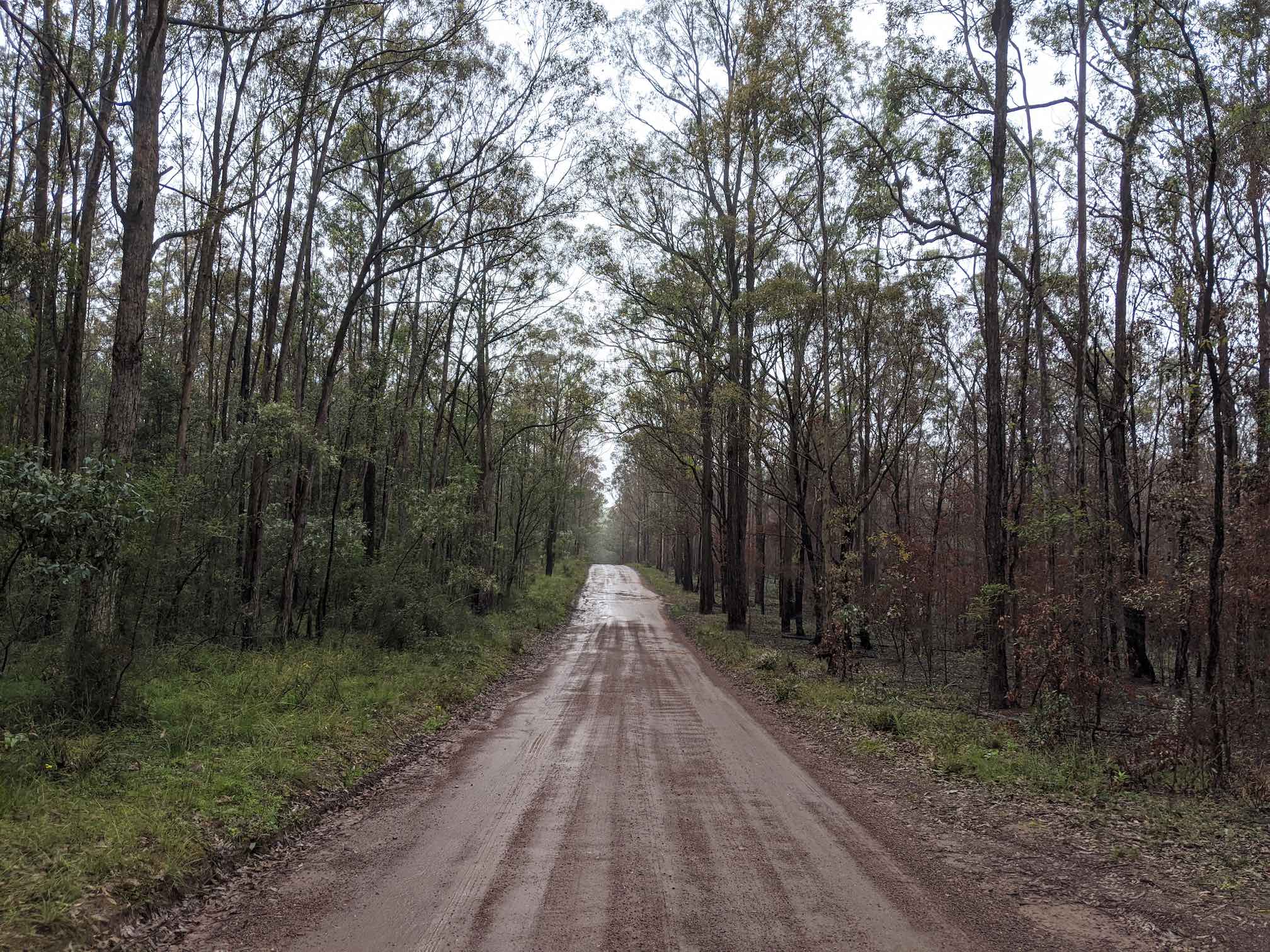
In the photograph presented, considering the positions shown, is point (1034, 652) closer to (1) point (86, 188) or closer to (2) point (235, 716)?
(2) point (235, 716)

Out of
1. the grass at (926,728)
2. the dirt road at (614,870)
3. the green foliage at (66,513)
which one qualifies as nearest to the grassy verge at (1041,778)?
the grass at (926,728)

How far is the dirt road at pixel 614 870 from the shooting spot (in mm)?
4285

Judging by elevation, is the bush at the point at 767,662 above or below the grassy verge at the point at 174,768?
below

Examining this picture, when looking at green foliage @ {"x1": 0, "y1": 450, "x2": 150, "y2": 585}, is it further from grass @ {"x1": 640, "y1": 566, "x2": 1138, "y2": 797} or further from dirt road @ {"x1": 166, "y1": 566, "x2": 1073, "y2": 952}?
grass @ {"x1": 640, "y1": 566, "x2": 1138, "y2": 797}

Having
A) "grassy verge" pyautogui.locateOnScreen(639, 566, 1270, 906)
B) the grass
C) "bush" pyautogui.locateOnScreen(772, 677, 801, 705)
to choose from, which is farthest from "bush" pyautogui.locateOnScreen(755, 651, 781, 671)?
"bush" pyautogui.locateOnScreen(772, 677, 801, 705)

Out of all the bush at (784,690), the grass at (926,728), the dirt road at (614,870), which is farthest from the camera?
the bush at (784,690)

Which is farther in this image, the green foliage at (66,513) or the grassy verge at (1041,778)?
the green foliage at (66,513)

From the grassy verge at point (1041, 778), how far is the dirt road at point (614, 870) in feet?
5.44

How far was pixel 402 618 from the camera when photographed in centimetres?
1576

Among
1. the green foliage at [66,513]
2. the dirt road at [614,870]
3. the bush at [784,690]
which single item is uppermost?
Result: the green foliage at [66,513]

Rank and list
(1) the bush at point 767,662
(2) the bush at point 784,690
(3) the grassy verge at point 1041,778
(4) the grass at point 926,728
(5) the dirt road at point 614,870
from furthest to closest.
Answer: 1. (1) the bush at point 767,662
2. (2) the bush at point 784,690
3. (4) the grass at point 926,728
4. (3) the grassy verge at point 1041,778
5. (5) the dirt road at point 614,870

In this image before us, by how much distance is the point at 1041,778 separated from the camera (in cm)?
793

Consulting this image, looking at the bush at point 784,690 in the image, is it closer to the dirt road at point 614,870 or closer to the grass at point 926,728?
the grass at point 926,728

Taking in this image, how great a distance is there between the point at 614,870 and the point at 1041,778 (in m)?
5.38
